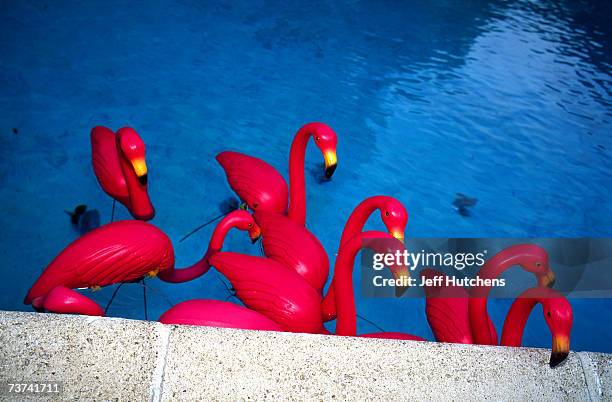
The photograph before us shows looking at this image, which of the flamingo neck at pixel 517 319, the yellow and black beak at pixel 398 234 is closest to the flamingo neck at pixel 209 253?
the yellow and black beak at pixel 398 234

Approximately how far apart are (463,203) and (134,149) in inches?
88.9

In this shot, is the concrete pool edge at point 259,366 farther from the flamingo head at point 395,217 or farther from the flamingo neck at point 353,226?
the flamingo neck at point 353,226

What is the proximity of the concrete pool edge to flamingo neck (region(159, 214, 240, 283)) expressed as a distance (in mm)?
888

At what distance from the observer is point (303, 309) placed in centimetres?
187

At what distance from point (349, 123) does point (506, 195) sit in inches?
51.5

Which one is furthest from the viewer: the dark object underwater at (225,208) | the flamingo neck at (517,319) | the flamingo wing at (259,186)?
the dark object underwater at (225,208)

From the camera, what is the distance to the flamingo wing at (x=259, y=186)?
2469 millimetres

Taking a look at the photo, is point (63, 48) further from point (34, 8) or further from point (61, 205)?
point (61, 205)

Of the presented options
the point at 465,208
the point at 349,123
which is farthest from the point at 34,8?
the point at 465,208

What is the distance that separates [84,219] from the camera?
295 centimetres

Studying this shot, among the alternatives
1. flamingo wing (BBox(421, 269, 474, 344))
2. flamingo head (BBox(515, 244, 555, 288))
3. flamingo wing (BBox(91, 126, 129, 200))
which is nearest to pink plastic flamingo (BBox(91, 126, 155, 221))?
flamingo wing (BBox(91, 126, 129, 200))

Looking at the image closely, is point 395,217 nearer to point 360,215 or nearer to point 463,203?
point 360,215

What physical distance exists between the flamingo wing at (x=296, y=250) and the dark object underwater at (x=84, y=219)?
47.1 inches

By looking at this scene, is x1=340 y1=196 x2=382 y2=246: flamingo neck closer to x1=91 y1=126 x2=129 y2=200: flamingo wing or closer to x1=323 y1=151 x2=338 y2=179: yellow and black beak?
x1=323 y1=151 x2=338 y2=179: yellow and black beak
